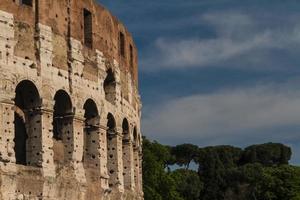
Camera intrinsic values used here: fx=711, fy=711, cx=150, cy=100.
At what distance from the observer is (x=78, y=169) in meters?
16.9

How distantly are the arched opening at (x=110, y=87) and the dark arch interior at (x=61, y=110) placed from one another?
2.49 meters

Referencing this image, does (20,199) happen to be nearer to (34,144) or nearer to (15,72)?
(34,144)

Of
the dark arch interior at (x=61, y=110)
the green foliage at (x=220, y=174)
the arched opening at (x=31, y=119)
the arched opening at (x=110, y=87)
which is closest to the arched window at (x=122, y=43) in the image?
the arched opening at (x=110, y=87)

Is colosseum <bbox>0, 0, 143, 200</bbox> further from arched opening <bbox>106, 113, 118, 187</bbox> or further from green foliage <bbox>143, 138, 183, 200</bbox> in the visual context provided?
green foliage <bbox>143, 138, 183, 200</bbox>

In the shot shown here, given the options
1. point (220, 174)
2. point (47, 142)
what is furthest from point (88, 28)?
point (220, 174)

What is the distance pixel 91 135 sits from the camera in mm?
18250

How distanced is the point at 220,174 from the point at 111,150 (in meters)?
28.0

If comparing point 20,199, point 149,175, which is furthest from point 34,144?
point 149,175

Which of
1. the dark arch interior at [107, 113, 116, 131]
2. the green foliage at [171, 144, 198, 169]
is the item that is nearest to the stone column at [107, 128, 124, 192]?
the dark arch interior at [107, 113, 116, 131]

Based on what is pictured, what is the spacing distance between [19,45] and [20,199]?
11.2 ft

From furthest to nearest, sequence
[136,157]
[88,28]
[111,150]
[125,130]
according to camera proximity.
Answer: [136,157] → [125,130] → [111,150] → [88,28]

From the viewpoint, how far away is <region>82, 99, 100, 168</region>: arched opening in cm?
1798

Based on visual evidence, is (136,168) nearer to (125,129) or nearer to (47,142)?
(125,129)

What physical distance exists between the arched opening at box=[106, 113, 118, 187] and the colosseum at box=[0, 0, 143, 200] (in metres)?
0.03
